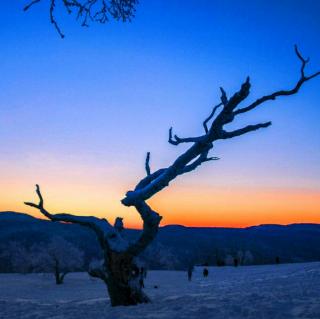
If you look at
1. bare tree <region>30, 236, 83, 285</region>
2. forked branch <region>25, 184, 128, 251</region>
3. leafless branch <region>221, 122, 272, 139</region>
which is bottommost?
forked branch <region>25, 184, 128, 251</region>

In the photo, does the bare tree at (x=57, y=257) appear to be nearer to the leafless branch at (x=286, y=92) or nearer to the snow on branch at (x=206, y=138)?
the snow on branch at (x=206, y=138)

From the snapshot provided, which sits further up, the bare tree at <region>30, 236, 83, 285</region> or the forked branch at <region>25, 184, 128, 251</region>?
the bare tree at <region>30, 236, 83, 285</region>

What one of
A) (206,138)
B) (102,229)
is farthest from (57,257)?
(206,138)

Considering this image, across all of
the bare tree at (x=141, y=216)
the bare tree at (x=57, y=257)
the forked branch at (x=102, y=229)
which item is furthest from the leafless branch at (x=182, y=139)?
the bare tree at (x=57, y=257)

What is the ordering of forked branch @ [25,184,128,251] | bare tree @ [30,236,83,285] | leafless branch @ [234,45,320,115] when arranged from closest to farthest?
leafless branch @ [234,45,320,115]
forked branch @ [25,184,128,251]
bare tree @ [30,236,83,285]

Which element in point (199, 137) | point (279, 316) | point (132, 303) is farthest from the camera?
point (132, 303)

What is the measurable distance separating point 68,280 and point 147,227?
45981mm

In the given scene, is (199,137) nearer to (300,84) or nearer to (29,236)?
(300,84)

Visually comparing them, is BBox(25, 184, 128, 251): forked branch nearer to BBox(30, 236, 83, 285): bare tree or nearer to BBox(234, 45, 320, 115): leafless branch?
BBox(234, 45, 320, 115): leafless branch

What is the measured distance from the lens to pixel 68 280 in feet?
181

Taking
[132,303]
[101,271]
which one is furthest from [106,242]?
[132,303]

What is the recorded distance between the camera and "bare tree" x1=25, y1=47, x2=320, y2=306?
1048 cm

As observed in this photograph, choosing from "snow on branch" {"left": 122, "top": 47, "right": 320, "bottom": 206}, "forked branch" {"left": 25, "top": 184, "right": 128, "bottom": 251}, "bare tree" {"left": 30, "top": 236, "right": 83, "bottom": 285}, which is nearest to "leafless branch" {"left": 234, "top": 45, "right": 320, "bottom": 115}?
"snow on branch" {"left": 122, "top": 47, "right": 320, "bottom": 206}

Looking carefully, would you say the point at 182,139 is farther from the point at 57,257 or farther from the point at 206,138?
the point at 57,257
